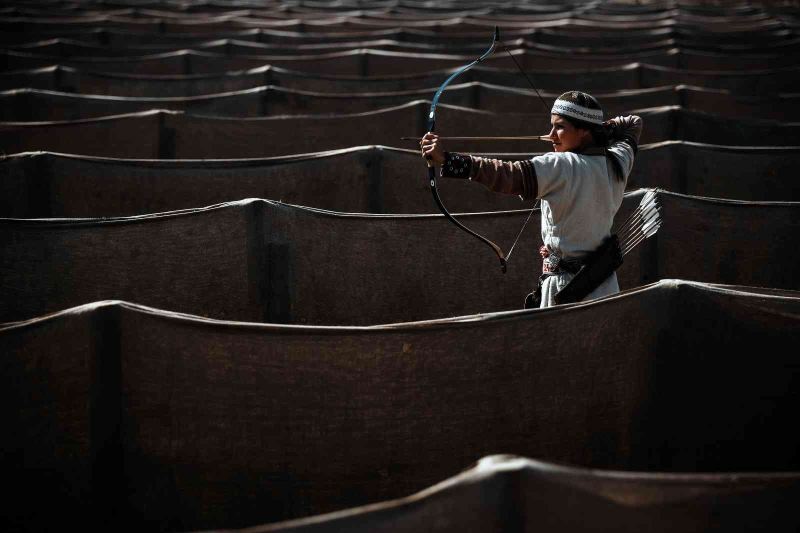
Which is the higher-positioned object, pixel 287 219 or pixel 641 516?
pixel 287 219

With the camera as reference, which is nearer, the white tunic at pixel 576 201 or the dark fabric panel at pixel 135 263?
the white tunic at pixel 576 201

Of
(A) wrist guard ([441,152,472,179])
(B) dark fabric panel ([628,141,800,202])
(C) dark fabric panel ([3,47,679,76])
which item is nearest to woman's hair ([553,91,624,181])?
(A) wrist guard ([441,152,472,179])

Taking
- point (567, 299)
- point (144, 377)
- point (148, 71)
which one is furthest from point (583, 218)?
point (148, 71)

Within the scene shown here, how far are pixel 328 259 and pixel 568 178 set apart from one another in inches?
50.8

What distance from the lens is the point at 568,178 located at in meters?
3.00

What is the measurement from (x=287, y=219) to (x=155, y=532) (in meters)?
1.48

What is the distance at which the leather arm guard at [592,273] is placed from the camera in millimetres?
3193

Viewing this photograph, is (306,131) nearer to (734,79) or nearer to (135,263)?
(135,263)

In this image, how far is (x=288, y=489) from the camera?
2793 mm

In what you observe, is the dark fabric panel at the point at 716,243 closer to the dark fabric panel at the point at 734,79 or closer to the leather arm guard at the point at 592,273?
the leather arm guard at the point at 592,273

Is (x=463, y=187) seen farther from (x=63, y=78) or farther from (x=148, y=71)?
(x=148, y=71)

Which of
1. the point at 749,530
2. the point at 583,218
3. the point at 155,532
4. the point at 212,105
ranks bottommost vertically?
the point at 155,532

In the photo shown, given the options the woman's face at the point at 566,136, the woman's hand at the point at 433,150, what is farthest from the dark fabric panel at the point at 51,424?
the woman's face at the point at 566,136

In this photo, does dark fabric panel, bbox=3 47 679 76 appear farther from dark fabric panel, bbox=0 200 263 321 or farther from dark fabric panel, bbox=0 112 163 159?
dark fabric panel, bbox=0 200 263 321
